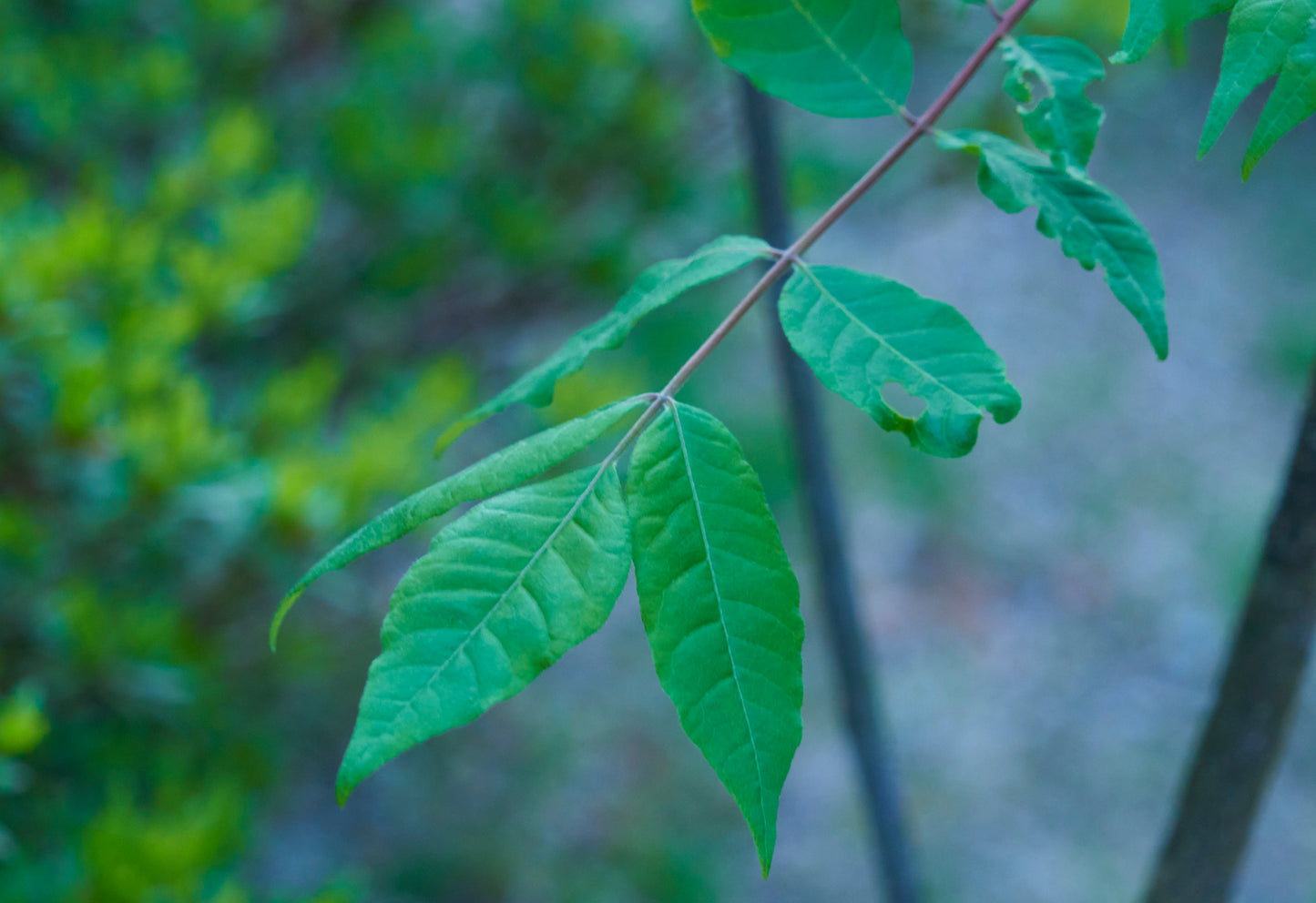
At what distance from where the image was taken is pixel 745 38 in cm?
47

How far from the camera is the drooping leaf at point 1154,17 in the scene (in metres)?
0.39

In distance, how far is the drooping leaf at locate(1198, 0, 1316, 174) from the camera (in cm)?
38

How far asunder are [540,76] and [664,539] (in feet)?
5.39

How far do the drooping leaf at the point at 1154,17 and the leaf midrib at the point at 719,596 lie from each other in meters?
0.23

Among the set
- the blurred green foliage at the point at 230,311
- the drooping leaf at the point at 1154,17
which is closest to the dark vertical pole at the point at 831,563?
the drooping leaf at the point at 1154,17

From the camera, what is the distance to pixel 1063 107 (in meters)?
0.46

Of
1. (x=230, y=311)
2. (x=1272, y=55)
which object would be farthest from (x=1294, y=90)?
(x=230, y=311)

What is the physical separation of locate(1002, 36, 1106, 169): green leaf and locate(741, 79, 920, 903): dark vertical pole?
1.29 feet

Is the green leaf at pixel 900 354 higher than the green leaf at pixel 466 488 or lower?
higher

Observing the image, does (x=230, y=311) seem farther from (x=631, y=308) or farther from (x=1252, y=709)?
(x=1252, y=709)

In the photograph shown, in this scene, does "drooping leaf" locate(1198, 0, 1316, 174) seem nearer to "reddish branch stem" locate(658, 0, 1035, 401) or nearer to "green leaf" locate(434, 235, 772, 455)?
"reddish branch stem" locate(658, 0, 1035, 401)

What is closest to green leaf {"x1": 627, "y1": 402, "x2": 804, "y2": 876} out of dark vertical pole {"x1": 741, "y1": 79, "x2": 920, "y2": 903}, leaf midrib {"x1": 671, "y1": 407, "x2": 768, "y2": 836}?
leaf midrib {"x1": 671, "y1": 407, "x2": 768, "y2": 836}

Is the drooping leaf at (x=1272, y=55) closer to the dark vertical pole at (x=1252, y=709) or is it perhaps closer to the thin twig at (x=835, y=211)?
the thin twig at (x=835, y=211)

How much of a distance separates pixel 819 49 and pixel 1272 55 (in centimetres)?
19
